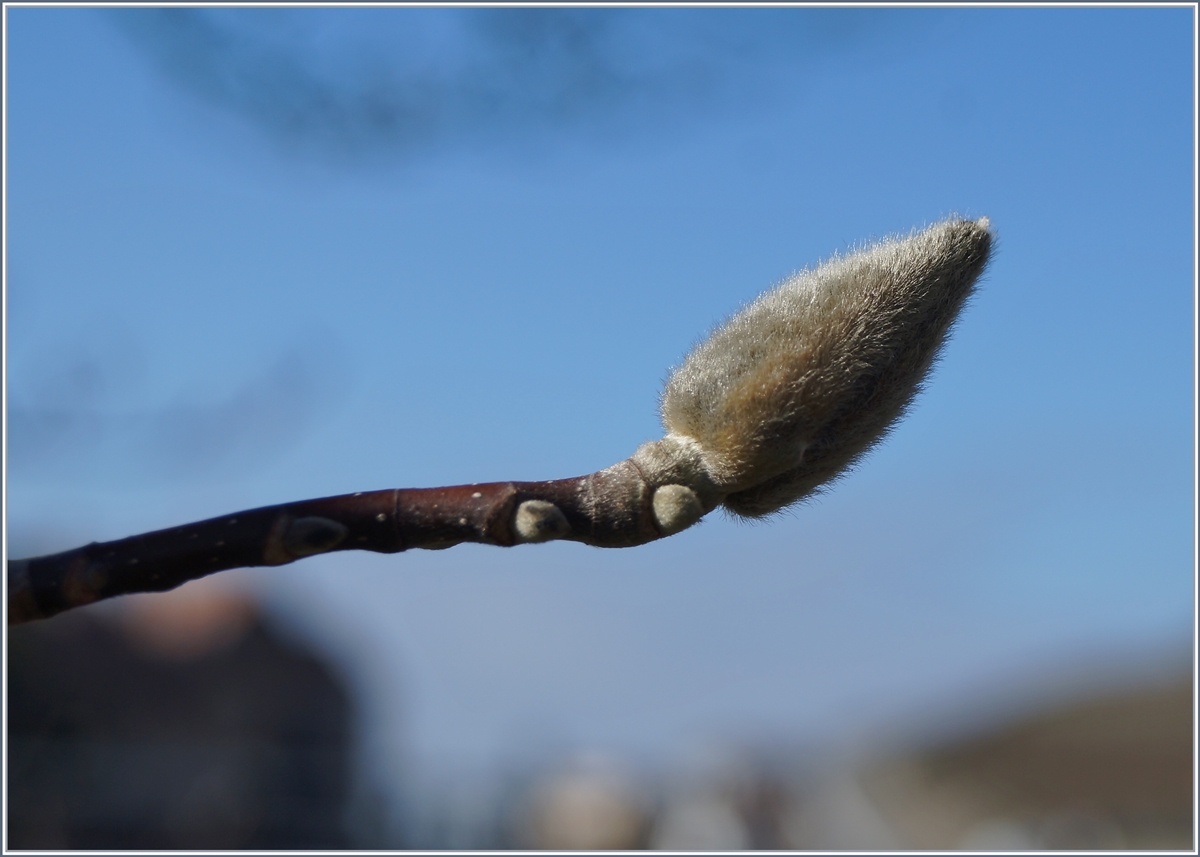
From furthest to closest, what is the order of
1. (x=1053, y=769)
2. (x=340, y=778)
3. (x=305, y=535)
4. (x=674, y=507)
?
(x=1053, y=769)
(x=340, y=778)
(x=674, y=507)
(x=305, y=535)

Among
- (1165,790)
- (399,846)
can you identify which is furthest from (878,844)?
(1165,790)

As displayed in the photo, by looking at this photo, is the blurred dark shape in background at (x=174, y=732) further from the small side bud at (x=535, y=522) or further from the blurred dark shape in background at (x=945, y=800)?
the small side bud at (x=535, y=522)

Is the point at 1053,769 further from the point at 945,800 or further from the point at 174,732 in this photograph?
the point at 174,732

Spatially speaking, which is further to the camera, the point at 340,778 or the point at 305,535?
the point at 340,778

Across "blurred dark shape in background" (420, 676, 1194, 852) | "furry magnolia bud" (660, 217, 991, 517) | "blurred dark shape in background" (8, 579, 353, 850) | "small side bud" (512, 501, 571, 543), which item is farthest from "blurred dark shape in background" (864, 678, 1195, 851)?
"small side bud" (512, 501, 571, 543)

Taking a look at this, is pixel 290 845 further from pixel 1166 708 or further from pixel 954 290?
pixel 1166 708

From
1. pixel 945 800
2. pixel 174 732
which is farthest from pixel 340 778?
pixel 945 800

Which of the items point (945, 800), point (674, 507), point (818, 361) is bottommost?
point (945, 800)

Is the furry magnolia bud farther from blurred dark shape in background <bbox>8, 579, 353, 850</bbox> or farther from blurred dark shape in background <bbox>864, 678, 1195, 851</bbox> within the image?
blurred dark shape in background <bbox>864, 678, 1195, 851</bbox>

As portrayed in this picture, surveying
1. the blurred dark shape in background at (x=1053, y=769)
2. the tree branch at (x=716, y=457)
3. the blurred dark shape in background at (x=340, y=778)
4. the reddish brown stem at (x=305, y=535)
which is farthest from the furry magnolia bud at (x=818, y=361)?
the blurred dark shape in background at (x=1053, y=769)
